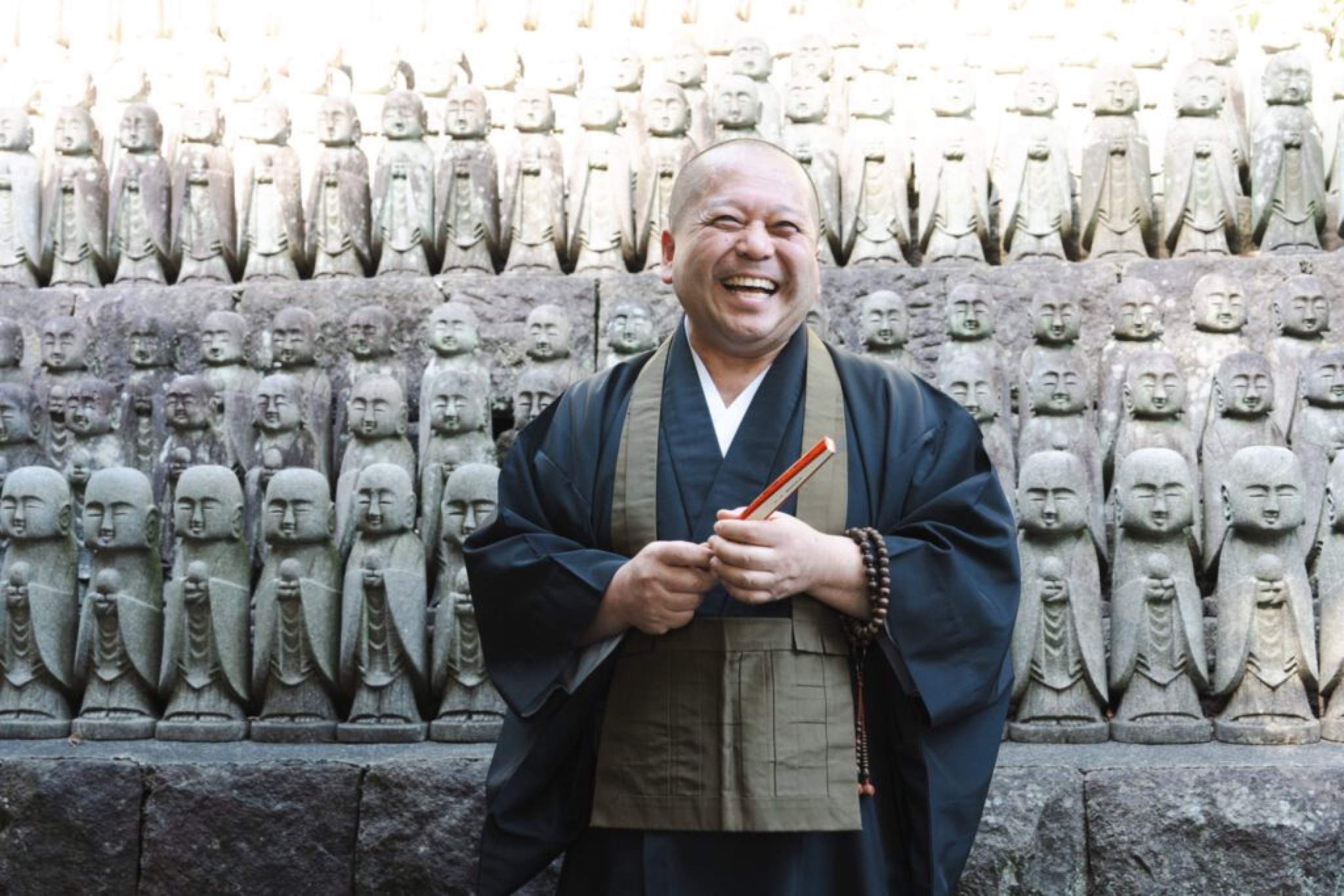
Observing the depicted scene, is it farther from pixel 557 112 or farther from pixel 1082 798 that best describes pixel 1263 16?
pixel 1082 798

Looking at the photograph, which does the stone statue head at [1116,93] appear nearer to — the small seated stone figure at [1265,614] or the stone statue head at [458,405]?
the small seated stone figure at [1265,614]

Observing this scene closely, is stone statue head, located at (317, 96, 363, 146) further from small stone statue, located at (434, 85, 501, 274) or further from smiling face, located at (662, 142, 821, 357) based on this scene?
smiling face, located at (662, 142, 821, 357)

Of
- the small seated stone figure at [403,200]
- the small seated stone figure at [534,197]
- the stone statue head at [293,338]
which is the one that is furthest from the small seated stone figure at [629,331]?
the small seated stone figure at [403,200]

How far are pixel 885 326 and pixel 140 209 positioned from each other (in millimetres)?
3511

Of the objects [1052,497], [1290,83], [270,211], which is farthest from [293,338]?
[1290,83]

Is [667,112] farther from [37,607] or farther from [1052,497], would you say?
[37,607]

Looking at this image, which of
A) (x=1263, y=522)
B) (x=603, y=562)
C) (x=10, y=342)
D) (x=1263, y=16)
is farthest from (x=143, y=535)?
(x=1263, y=16)

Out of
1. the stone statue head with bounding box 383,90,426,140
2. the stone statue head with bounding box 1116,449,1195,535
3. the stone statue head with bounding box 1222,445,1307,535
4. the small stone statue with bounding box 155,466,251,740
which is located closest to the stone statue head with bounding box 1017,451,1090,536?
the stone statue head with bounding box 1116,449,1195,535

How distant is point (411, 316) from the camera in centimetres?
643

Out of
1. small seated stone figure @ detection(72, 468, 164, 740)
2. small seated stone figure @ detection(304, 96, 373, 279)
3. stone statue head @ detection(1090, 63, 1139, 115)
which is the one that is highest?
stone statue head @ detection(1090, 63, 1139, 115)

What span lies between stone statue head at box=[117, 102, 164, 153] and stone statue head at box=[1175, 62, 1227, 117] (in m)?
4.56

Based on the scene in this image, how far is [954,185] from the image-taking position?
6.52 m

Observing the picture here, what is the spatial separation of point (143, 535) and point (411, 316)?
6.25 ft

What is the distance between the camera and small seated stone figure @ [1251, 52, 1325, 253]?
6203mm
